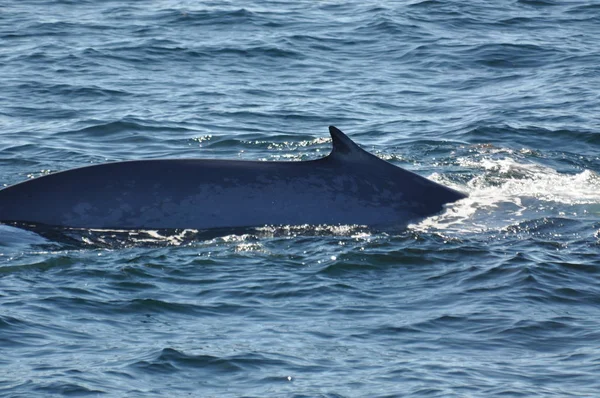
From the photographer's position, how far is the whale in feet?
37.4

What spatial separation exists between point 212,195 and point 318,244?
44.7 inches

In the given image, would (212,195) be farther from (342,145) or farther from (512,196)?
(512,196)


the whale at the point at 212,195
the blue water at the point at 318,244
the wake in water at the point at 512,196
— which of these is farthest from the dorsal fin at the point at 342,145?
the wake in water at the point at 512,196

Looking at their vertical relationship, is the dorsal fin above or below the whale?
above

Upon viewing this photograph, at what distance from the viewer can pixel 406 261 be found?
10.9 m

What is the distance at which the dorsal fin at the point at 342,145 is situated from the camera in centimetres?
1130

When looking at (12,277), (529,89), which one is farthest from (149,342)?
(529,89)

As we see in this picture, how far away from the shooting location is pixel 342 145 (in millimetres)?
11492

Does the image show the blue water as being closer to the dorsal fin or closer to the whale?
the whale

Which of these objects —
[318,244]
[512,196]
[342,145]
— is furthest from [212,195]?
[512,196]

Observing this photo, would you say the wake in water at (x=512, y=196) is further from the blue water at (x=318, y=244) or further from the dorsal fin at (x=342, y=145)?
the dorsal fin at (x=342, y=145)

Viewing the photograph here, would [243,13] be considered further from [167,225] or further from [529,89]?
[167,225]

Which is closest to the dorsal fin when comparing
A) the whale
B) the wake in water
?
the whale

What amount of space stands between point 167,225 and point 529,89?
11375 millimetres
